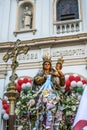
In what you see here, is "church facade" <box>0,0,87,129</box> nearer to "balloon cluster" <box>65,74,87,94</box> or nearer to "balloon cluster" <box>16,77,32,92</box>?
"balloon cluster" <box>65,74,87,94</box>

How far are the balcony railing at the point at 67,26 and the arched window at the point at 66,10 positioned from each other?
0.38 m

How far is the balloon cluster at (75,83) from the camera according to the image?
9734 mm

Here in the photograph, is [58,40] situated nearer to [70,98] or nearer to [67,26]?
[67,26]

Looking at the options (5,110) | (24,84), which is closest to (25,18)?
(24,84)

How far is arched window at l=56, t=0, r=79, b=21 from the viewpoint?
40.9ft

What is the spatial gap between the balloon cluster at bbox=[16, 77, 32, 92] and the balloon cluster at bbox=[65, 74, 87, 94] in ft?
3.91

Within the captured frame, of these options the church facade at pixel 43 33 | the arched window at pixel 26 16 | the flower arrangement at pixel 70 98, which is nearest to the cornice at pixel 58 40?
the church facade at pixel 43 33

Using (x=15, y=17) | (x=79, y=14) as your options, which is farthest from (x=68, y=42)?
(x=15, y=17)

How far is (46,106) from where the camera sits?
857cm

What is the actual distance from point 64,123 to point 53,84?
3.91 feet

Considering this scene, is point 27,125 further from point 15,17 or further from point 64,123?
point 15,17

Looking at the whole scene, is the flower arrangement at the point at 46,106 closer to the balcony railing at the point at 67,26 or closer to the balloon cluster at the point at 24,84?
the balloon cluster at the point at 24,84

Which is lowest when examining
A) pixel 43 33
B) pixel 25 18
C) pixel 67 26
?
pixel 43 33

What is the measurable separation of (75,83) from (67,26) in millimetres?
3070
